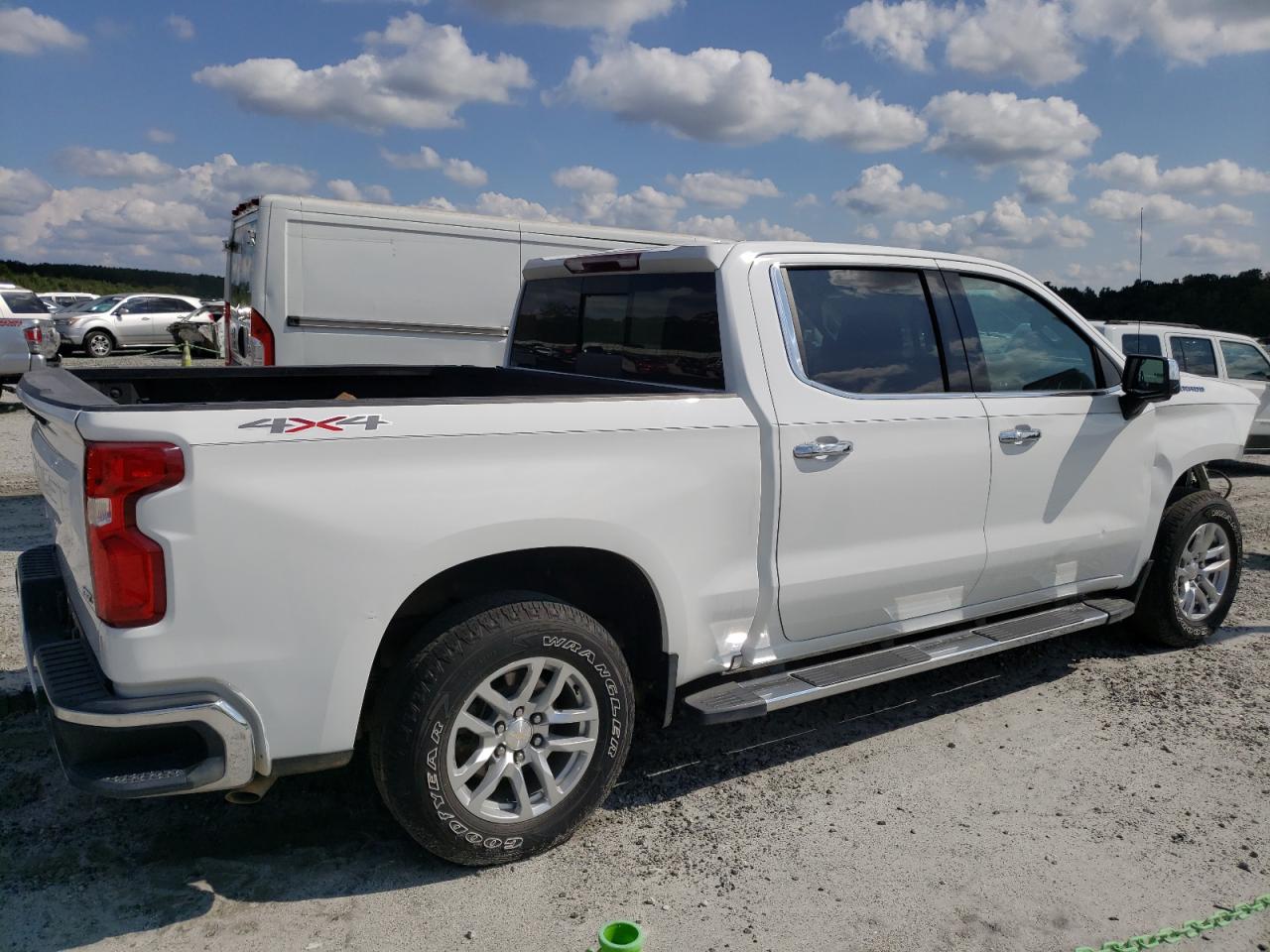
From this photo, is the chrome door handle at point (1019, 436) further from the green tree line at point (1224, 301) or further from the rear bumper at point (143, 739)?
the green tree line at point (1224, 301)

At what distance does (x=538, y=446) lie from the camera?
3.16 metres

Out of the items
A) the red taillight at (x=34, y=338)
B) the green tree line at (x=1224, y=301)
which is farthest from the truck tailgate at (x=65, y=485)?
the green tree line at (x=1224, y=301)

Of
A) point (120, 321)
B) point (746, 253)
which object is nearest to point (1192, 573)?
point (746, 253)

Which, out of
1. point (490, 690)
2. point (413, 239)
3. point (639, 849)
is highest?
point (413, 239)

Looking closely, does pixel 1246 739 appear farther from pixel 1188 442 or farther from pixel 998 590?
pixel 1188 442

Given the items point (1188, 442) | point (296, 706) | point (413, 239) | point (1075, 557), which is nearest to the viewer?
point (296, 706)

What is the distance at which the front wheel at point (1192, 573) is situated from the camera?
5254mm

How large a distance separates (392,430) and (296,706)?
782mm

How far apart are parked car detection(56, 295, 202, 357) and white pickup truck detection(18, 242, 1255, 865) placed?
26201 millimetres

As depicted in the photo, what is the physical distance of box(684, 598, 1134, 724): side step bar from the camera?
3.57m

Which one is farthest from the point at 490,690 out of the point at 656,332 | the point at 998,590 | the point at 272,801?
the point at 998,590

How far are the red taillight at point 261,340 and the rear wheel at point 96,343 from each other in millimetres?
21236

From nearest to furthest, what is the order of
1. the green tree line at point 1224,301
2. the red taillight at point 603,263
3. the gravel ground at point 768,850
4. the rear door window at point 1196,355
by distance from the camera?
the gravel ground at point 768,850 → the red taillight at point 603,263 → the rear door window at point 1196,355 → the green tree line at point 1224,301

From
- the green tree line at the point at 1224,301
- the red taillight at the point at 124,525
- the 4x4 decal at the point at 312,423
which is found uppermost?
the green tree line at the point at 1224,301
